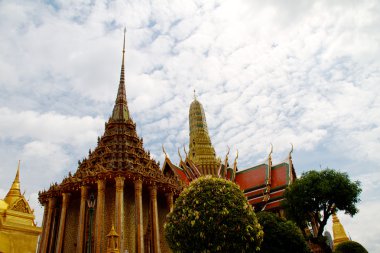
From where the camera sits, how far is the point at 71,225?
2408 centimetres

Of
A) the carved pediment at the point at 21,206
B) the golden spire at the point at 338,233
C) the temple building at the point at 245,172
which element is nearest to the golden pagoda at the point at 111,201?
the temple building at the point at 245,172

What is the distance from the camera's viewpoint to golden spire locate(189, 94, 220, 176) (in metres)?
38.6

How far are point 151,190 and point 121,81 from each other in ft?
39.9

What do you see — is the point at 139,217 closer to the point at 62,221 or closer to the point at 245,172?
the point at 62,221

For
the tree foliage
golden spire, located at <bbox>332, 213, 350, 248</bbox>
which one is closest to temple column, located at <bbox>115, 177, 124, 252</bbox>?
the tree foliage

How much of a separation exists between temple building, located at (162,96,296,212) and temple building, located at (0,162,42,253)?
20.3 metres

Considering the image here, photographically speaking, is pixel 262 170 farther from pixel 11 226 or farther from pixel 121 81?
pixel 11 226

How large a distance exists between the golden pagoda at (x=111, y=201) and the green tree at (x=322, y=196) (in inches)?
333

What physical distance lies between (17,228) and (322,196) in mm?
17297

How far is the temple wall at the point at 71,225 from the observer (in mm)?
23097

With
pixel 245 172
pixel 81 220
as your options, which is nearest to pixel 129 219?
pixel 81 220

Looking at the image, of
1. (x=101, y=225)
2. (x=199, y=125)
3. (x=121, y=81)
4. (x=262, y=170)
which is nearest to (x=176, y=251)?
(x=101, y=225)

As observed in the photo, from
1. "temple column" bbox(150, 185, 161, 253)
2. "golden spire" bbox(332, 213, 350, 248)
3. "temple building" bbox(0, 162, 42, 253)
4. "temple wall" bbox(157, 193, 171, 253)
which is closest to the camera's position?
"temple building" bbox(0, 162, 42, 253)

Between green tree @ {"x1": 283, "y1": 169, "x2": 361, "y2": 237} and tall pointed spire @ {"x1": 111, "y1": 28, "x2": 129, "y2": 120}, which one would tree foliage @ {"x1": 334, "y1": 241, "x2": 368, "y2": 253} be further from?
tall pointed spire @ {"x1": 111, "y1": 28, "x2": 129, "y2": 120}
